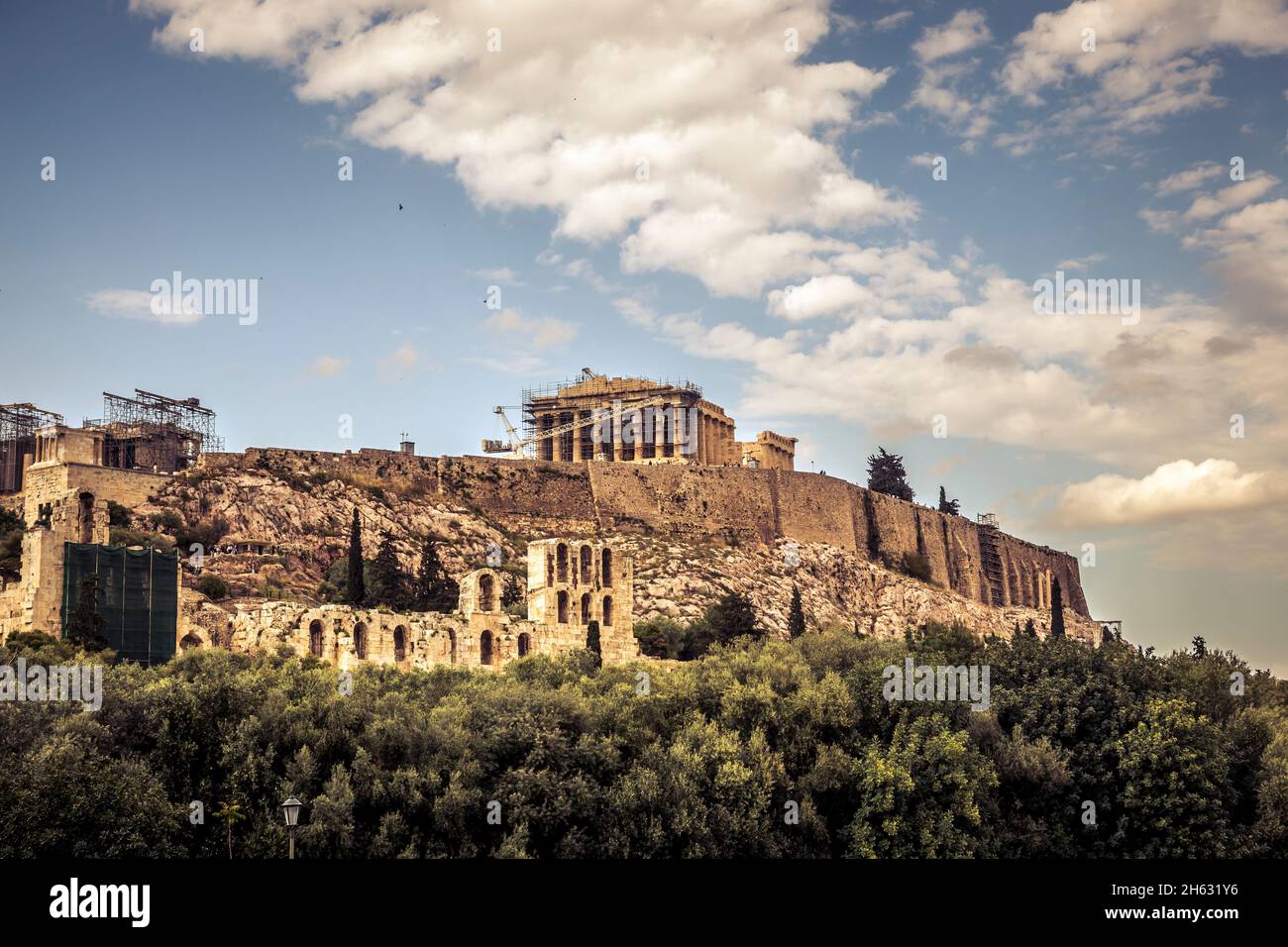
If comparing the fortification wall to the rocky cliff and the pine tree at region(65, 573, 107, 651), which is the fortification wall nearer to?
the rocky cliff

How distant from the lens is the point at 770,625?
7875cm

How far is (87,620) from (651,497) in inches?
1763

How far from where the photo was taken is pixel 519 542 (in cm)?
8594

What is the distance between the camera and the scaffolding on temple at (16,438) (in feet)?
258

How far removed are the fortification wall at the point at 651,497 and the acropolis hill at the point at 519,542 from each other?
12 cm

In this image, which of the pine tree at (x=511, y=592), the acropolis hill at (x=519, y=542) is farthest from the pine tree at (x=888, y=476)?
the pine tree at (x=511, y=592)

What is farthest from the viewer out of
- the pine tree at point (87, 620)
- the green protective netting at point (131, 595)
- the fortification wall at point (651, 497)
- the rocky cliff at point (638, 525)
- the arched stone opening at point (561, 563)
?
the fortification wall at point (651, 497)

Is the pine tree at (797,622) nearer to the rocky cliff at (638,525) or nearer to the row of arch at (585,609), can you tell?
the rocky cliff at (638,525)

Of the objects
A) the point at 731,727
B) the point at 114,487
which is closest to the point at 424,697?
the point at 731,727

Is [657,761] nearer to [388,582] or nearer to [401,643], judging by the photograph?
[401,643]

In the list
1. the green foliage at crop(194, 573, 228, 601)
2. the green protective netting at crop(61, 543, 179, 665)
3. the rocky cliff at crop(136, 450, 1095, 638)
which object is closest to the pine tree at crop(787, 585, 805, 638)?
the rocky cliff at crop(136, 450, 1095, 638)

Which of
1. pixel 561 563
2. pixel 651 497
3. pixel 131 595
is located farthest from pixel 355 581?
pixel 651 497

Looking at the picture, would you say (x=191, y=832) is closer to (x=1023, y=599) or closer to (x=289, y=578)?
(x=289, y=578)
